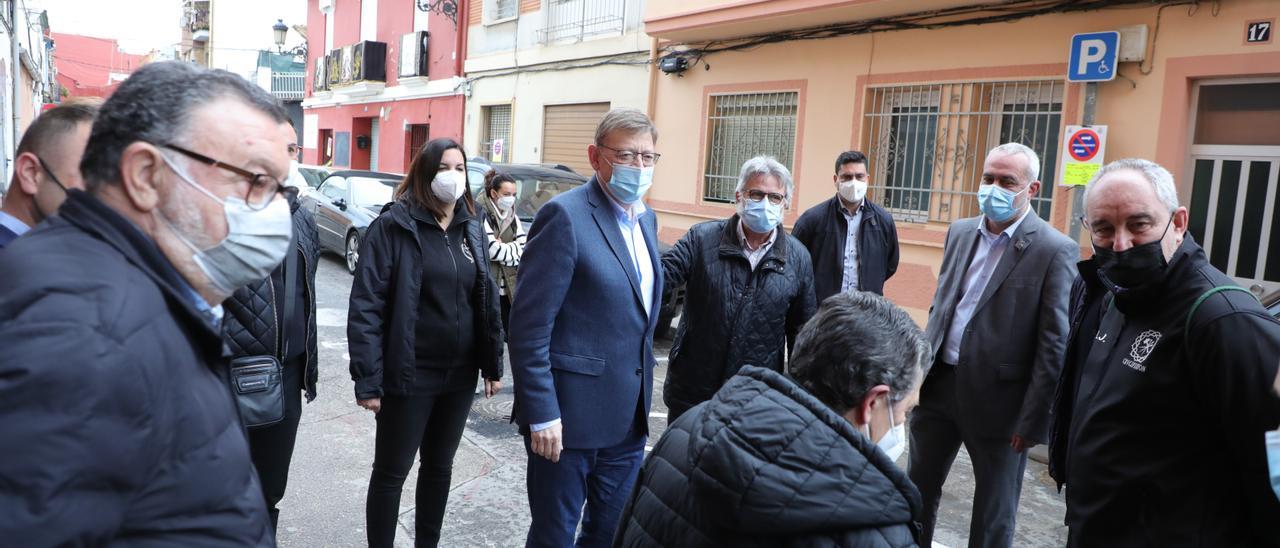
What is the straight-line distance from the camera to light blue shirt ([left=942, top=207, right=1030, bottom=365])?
4.03 meters

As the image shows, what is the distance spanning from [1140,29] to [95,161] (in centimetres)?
850

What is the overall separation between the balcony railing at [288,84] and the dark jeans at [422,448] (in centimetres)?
3371

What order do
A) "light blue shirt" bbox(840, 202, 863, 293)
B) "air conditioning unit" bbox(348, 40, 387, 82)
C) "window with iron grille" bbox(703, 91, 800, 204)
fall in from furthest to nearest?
"air conditioning unit" bbox(348, 40, 387, 82)
"window with iron grille" bbox(703, 91, 800, 204)
"light blue shirt" bbox(840, 202, 863, 293)

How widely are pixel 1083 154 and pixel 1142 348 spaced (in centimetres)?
593

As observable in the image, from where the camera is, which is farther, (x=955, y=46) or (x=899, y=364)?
(x=955, y=46)

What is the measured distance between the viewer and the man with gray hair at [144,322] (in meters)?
1.11

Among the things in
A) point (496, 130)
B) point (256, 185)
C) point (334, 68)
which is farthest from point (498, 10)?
point (256, 185)

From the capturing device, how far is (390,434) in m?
3.63

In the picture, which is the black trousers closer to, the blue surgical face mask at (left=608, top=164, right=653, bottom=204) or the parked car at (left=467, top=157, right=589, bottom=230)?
the blue surgical face mask at (left=608, top=164, right=653, bottom=204)

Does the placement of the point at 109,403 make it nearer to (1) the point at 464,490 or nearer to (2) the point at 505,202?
(1) the point at 464,490

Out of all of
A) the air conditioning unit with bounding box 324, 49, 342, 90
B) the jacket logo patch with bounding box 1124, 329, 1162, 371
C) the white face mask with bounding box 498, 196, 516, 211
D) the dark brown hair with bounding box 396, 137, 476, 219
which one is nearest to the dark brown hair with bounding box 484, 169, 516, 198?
the white face mask with bounding box 498, 196, 516, 211

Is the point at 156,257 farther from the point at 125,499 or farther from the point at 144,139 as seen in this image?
the point at 125,499

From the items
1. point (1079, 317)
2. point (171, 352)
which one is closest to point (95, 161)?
point (171, 352)

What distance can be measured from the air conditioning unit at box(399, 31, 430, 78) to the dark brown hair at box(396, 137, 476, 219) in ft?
59.6
